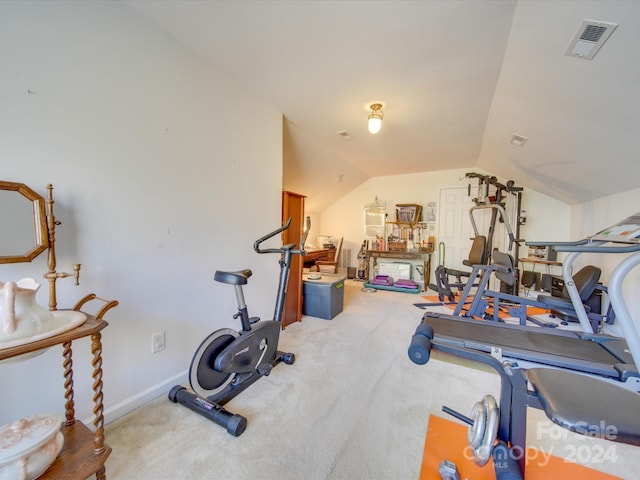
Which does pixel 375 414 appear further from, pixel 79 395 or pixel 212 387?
pixel 79 395

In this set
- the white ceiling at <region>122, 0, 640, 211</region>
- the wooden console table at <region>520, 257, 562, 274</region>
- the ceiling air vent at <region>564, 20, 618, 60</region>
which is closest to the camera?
the ceiling air vent at <region>564, 20, 618, 60</region>

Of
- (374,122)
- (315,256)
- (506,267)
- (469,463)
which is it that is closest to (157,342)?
(469,463)

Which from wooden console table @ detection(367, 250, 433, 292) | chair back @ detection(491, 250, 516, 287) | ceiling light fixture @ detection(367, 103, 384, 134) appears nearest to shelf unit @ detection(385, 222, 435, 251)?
wooden console table @ detection(367, 250, 433, 292)

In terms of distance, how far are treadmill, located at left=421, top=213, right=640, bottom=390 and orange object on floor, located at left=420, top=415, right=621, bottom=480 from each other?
0.54 m

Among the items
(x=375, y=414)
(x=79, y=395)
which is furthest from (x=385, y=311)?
(x=79, y=395)

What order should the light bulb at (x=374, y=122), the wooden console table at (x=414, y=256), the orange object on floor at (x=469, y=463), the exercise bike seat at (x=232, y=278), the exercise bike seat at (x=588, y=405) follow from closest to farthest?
1. the exercise bike seat at (x=588, y=405)
2. the orange object on floor at (x=469, y=463)
3. the exercise bike seat at (x=232, y=278)
4. the light bulb at (x=374, y=122)
5. the wooden console table at (x=414, y=256)

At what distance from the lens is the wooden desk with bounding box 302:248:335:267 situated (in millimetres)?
5113

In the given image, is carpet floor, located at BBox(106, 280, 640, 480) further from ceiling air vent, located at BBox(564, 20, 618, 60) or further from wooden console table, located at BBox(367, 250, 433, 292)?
wooden console table, located at BBox(367, 250, 433, 292)

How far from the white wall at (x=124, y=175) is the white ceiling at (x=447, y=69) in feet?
1.14

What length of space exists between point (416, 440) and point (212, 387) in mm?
1273

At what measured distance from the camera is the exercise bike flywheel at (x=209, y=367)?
5.17 feet

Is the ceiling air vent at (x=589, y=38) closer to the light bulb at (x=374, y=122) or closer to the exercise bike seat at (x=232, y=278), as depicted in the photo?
the light bulb at (x=374, y=122)

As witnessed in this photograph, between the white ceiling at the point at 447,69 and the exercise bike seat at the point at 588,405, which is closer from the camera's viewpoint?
the exercise bike seat at the point at 588,405

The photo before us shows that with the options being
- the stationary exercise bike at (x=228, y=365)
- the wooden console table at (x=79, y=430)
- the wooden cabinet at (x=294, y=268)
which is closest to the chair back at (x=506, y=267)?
the wooden cabinet at (x=294, y=268)
